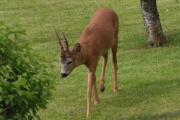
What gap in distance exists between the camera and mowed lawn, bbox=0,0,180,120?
945 cm

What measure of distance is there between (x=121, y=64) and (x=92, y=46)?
175 inches

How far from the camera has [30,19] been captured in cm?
2364

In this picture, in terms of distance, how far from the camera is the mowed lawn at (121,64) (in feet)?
31.0

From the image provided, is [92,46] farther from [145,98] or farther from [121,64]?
[121,64]

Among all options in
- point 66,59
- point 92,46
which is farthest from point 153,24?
point 66,59

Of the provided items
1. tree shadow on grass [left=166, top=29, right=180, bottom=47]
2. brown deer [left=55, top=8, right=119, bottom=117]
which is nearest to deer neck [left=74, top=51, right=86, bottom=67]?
brown deer [left=55, top=8, right=119, bottom=117]

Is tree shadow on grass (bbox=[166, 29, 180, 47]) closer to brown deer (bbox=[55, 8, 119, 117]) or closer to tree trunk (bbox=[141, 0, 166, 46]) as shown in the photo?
tree trunk (bbox=[141, 0, 166, 46])

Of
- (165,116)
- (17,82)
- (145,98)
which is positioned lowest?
(145,98)

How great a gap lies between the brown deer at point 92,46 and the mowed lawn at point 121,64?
0.36 metres

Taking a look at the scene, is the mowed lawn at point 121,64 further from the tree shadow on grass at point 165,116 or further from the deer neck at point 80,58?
the deer neck at point 80,58

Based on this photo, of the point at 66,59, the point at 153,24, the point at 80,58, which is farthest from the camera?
the point at 153,24

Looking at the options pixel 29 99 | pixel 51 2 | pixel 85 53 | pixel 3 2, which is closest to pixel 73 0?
pixel 51 2

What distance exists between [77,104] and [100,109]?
2.83ft

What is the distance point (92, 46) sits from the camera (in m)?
9.94
